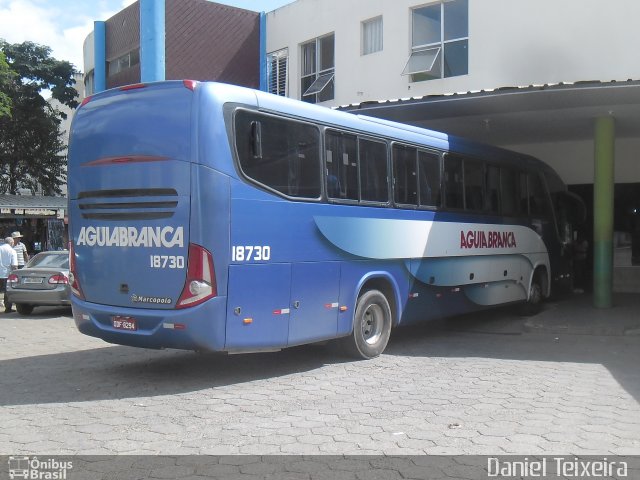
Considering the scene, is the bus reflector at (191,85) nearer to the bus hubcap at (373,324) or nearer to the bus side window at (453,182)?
the bus hubcap at (373,324)

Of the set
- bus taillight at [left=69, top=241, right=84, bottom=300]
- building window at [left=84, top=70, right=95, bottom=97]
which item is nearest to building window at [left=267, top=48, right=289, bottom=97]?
building window at [left=84, top=70, right=95, bottom=97]

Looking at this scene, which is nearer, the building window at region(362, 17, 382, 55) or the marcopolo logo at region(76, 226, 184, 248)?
the marcopolo logo at region(76, 226, 184, 248)

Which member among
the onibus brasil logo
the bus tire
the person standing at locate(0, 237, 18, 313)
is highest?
the person standing at locate(0, 237, 18, 313)

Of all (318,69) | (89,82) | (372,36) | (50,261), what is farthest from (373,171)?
(89,82)

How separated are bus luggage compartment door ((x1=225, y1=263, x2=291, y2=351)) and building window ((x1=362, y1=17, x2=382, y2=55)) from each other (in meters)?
13.1

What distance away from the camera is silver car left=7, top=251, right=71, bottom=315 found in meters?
14.1

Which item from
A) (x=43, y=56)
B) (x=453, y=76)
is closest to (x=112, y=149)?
(x=453, y=76)

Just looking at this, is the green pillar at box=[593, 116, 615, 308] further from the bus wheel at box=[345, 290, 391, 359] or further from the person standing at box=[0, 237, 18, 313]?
→ the person standing at box=[0, 237, 18, 313]

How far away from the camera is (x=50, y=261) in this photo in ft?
49.0

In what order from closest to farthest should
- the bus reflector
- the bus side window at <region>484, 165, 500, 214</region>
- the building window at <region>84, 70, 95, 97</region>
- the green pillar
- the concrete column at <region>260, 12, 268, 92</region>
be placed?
1. the bus reflector
2. the bus side window at <region>484, 165, 500, 214</region>
3. the green pillar
4. the concrete column at <region>260, 12, 268, 92</region>
5. the building window at <region>84, 70, 95, 97</region>

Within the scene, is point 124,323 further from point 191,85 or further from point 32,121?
point 32,121

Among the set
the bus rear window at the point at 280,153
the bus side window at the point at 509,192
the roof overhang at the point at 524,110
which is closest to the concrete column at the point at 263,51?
the roof overhang at the point at 524,110

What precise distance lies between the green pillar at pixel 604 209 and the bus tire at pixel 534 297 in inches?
46.6

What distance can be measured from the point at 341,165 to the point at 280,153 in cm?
116
